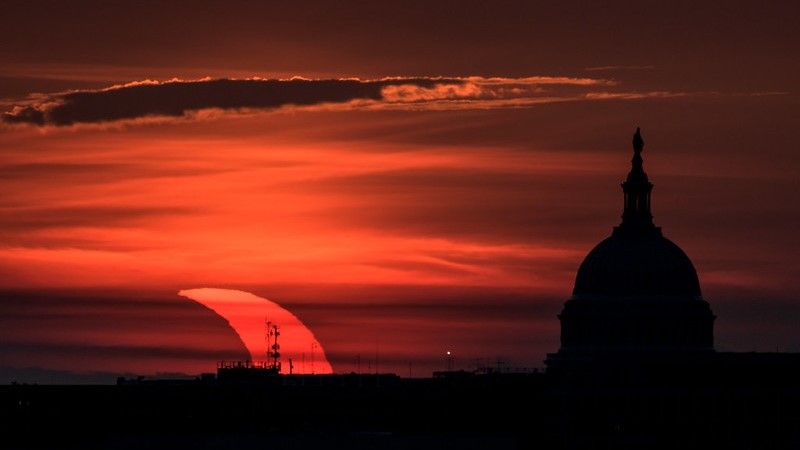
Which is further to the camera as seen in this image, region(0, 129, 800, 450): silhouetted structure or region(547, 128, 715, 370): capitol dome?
region(547, 128, 715, 370): capitol dome

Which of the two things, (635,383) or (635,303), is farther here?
(635,303)

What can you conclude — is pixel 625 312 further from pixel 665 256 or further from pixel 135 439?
pixel 135 439

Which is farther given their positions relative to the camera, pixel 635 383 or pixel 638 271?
pixel 638 271

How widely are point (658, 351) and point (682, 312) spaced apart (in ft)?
7.86

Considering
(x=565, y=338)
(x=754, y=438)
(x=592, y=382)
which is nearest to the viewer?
(x=754, y=438)

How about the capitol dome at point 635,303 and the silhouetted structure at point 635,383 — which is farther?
the capitol dome at point 635,303

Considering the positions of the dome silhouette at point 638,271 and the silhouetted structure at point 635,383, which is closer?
the silhouetted structure at point 635,383

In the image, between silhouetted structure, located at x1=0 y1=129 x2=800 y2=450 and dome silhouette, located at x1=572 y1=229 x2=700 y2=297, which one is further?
dome silhouette, located at x1=572 y1=229 x2=700 y2=297

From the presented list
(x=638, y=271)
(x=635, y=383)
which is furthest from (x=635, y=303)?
(x=635, y=383)

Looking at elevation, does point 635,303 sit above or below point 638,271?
below

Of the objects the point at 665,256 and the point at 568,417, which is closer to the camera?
the point at 568,417

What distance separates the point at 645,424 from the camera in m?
170

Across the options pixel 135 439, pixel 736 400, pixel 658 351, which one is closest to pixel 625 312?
pixel 658 351

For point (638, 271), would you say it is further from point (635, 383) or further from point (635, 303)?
point (635, 383)
